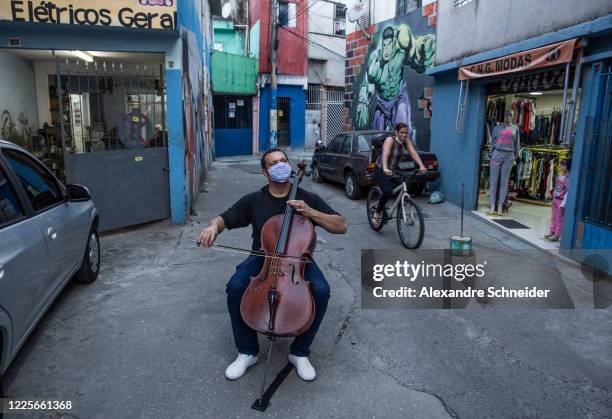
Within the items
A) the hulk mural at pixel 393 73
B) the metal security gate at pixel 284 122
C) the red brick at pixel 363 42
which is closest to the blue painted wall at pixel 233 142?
the metal security gate at pixel 284 122

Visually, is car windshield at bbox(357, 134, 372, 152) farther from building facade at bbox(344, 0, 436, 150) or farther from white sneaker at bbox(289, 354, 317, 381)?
white sneaker at bbox(289, 354, 317, 381)

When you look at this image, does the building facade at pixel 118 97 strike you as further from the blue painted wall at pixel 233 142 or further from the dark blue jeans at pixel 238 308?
the blue painted wall at pixel 233 142

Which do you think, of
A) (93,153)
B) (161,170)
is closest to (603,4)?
(161,170)

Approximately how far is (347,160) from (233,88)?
→ 11.3 meters

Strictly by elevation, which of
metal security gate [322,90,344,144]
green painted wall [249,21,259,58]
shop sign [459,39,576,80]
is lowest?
metal security gate [322,90,344,144]

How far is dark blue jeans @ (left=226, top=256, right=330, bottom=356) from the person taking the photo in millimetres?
3100

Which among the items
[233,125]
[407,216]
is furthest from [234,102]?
[407,216]

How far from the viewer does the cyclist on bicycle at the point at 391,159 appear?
651 centimetres

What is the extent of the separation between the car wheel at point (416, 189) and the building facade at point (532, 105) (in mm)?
538

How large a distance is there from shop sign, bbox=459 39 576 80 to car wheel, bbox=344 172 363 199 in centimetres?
300

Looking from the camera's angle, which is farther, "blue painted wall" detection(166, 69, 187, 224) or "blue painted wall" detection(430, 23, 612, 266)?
"blue painted wall" detection(166, 69, 187, 224)

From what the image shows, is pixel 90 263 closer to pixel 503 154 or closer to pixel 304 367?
pixel 304 367

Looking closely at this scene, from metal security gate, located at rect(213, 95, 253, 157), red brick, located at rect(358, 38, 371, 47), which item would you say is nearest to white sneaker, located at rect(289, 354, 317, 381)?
red brick, located at rect(358, 38, 371, 47)

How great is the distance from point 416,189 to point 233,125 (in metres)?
12.3
